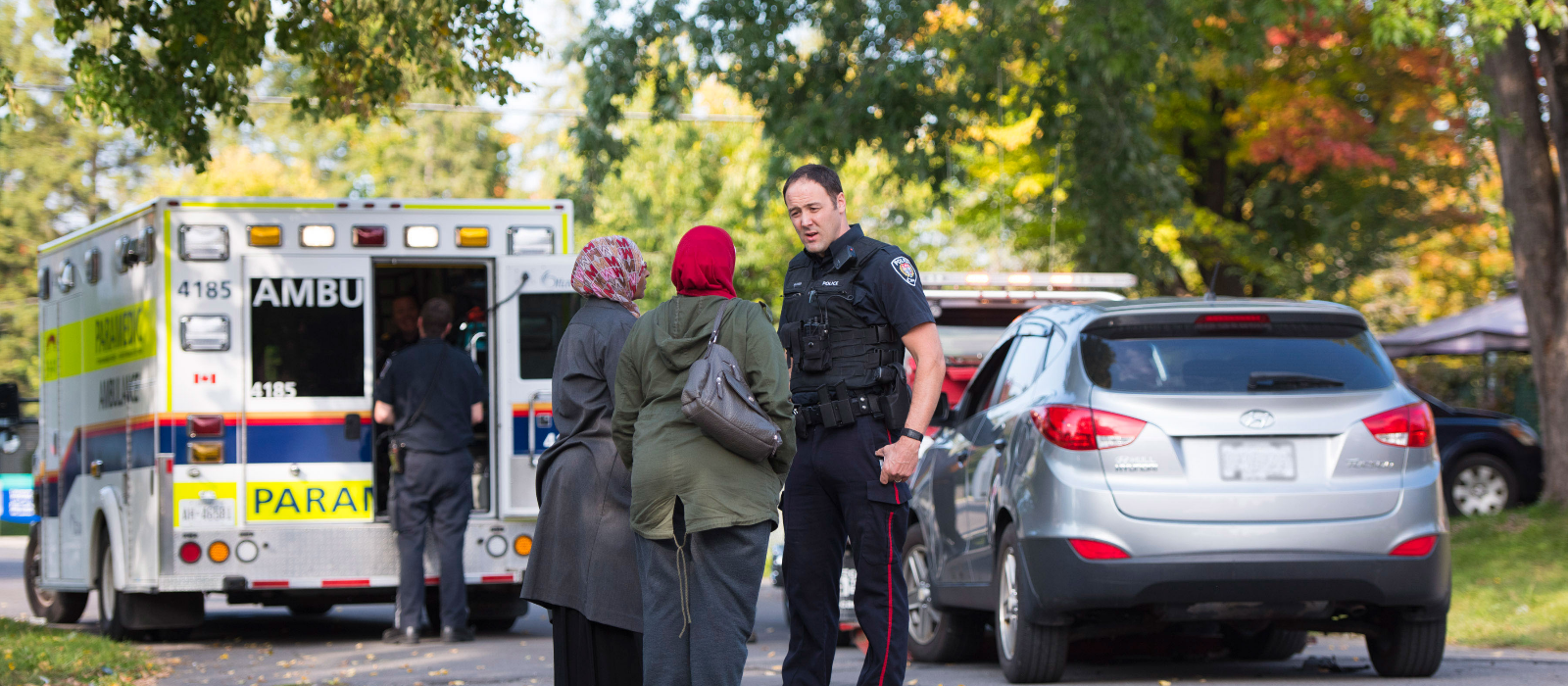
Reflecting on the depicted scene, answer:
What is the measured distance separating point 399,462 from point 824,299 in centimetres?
493

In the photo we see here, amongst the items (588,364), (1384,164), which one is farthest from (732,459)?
(1384,164)

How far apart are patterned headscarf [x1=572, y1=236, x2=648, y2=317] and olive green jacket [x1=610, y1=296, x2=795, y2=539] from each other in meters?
0.46

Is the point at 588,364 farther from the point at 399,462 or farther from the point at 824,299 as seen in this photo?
the point at 399,462

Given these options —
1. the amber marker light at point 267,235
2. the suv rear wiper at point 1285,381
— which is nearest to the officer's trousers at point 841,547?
the suv rear wiper at point 1285,381

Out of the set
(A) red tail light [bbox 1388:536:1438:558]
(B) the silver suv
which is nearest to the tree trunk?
(B) the silver suv

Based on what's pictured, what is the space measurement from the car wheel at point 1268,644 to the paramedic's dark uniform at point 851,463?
3651mm

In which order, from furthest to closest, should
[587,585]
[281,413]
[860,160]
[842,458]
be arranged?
[860,160] → [281,413] → [842,458] → [587,585]

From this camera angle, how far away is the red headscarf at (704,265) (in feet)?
15.5

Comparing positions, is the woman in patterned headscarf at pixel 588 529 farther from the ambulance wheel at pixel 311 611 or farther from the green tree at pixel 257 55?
the ambulance wheel at pixel 311 611

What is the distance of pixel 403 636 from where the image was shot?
9820 mm

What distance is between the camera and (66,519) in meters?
11.0

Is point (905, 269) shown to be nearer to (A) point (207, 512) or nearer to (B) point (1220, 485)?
(B) point (1220, 485)

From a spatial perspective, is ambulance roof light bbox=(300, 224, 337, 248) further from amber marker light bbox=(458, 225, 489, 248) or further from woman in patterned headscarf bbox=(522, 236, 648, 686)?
woman in patterned headscarf bbox=(522, 236, 648, 686)

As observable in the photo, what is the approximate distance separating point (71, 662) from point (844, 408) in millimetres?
4658
